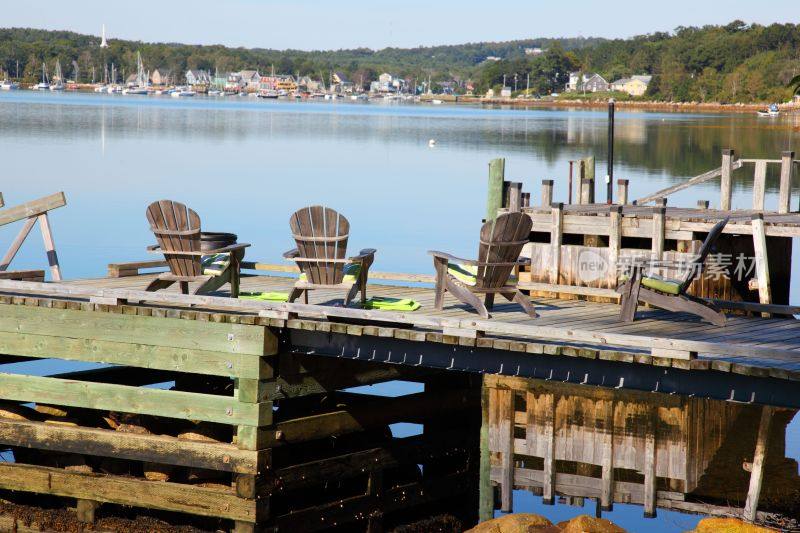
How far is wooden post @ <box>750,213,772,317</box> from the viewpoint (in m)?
12.5

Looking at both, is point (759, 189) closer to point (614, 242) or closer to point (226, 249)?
point (614, 242)

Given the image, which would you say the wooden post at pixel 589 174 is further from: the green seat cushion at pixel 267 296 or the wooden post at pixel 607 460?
the green seat cushion at pixel 267 296

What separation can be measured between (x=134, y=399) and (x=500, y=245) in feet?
11.4

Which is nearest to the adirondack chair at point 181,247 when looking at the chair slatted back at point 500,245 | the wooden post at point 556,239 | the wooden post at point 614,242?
the chair slatted back at point 500,245

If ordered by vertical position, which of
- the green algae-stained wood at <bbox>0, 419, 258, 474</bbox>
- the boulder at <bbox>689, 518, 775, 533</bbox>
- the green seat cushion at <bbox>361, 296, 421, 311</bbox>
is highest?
the green seat cushion at <bbox>361, 296, 421, 311</bbox>

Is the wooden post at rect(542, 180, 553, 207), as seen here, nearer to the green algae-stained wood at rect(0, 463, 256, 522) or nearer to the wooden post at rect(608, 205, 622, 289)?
the wooden post at rect(608, 205, 622, 289)

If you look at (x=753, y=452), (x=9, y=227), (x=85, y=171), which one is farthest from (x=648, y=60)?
(x=753, y=452)

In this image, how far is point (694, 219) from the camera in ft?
43.1

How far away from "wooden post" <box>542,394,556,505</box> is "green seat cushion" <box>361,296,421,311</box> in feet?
7.54

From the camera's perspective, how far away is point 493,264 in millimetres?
10938

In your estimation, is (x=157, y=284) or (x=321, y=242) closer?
(x=321, y=242)

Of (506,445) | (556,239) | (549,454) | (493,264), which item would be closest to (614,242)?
(556,239)

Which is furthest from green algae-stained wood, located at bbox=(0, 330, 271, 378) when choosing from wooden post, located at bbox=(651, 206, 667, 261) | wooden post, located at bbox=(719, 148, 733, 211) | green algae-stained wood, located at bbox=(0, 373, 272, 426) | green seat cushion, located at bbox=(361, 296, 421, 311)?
wooden post, located at bbox=(719, 148, 733, 211)

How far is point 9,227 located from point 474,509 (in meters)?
21.2
